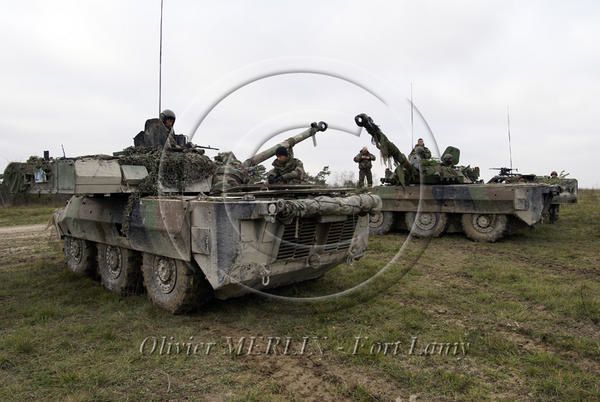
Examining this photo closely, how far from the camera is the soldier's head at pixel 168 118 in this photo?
23.5 ft

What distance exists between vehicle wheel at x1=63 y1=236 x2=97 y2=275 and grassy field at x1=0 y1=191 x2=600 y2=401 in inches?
9.7

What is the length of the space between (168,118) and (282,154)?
184cm

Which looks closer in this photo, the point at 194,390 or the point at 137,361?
the point at 194,390

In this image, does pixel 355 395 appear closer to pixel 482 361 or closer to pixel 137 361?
pixel 482 361

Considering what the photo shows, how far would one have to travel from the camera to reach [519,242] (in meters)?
11.7

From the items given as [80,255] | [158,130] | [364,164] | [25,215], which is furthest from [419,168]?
[25,215]

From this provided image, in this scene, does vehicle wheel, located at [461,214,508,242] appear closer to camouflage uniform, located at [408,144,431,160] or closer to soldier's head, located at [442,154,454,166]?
soldier's head, located at [442,154,454,166]

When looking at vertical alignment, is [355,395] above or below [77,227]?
below

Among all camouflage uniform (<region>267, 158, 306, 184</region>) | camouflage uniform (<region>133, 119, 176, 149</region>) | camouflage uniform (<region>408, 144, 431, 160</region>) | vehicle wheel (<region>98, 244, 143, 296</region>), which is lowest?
vehicle wheel (<region>98, 244, 143, 296</region>)

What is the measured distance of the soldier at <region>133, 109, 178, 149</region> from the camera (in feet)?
23.5

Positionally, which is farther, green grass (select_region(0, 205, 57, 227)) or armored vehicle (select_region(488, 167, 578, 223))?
green grass (select_region(0, 205, 57, 227))

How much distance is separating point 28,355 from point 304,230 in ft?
10.1

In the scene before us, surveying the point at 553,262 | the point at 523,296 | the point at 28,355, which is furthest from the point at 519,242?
the point at 28,355

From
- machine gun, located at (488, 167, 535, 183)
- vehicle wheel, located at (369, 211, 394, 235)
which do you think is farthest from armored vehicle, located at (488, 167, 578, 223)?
vehicle wheel, located at (369, 211, 394, 235)
